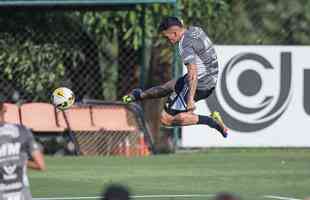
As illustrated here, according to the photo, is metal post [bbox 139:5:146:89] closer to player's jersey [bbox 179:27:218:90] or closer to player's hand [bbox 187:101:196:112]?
player's jersey [bbox 179:27:218:90]

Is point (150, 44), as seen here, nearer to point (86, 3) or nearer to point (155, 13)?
point (155, 13)

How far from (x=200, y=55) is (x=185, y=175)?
187 cm

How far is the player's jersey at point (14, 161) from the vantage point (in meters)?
10.8

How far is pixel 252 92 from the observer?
24.0 metres

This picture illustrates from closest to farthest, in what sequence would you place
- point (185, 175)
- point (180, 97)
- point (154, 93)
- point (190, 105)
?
1. point (190, 105)
2. point (180, 97)
3. point (185, 175)
4. point (154, 93)

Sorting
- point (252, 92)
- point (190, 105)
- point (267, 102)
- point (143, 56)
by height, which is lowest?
point (267, 102)

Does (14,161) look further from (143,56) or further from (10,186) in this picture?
(143,56)

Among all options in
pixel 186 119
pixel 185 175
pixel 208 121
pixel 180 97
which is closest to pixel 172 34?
pixel 180 97

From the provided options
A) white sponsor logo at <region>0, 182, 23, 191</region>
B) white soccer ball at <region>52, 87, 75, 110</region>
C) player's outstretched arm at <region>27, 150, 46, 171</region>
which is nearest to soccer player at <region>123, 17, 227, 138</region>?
white soccer ball at <region>52, 87, 75, 110</region>

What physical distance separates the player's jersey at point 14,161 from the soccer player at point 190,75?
7.25m

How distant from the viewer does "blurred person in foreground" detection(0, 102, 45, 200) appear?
10812 mm

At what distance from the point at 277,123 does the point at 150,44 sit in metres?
3.16

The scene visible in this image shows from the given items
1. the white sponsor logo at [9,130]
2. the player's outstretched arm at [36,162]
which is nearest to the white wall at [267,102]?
the player's outstretched arm at [36,162]

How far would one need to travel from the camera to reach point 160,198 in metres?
15.9
